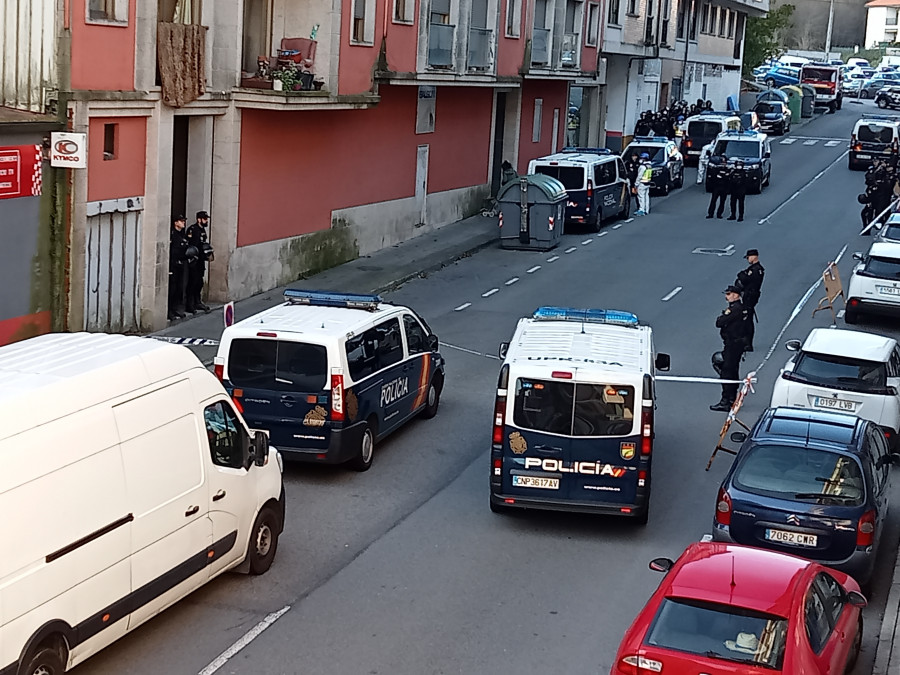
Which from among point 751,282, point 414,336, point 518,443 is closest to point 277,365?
point 414,336

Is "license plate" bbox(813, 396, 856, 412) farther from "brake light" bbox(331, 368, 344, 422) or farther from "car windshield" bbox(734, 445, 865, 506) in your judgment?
"brake light" bbox(331, 368, 344, 422)

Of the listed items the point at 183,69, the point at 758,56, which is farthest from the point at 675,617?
the point at 758,56

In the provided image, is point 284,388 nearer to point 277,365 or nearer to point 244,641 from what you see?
point 277,365

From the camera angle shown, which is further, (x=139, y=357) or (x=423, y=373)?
(x=423, y=373)

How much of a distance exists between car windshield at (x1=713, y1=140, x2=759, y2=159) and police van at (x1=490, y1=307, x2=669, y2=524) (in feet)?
100

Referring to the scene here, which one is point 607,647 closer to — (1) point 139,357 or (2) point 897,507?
(1) point 139,357

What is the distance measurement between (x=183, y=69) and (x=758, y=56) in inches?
2618

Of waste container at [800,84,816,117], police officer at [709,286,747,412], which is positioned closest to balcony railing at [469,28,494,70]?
police officer at [709,286,747,412]

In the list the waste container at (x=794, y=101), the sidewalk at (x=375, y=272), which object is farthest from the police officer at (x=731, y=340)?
the waste container at (x=794, y=101)

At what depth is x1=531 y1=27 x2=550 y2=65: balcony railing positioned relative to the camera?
130 feet

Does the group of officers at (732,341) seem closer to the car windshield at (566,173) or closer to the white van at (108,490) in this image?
the white van at (108,490)

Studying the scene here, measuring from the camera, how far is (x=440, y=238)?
112 feet

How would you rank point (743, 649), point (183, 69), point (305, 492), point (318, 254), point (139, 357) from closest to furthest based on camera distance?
point (743, 649)
point (139, 357)
point (305, 492)
point (183, 69)
point (318, 254)

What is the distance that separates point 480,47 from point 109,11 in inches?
626
